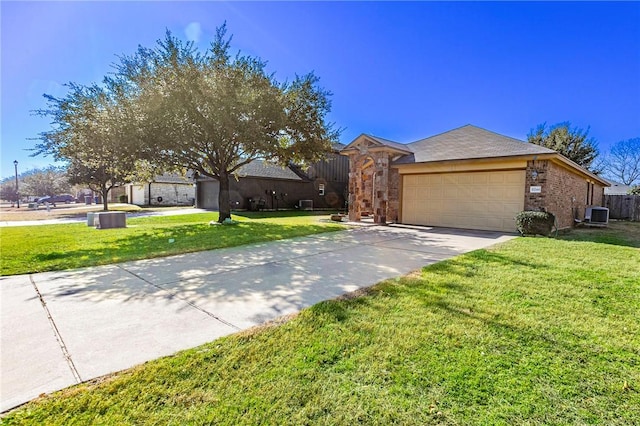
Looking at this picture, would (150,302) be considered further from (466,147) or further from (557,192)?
(557,192)

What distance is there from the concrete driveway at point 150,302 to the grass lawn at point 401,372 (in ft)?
1.00

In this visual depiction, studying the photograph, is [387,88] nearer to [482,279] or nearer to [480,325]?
[482,279]

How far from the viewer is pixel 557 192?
10992 millimetres

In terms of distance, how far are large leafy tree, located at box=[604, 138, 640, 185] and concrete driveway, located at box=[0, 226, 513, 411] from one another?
42865mm

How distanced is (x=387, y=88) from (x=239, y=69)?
7848 mm

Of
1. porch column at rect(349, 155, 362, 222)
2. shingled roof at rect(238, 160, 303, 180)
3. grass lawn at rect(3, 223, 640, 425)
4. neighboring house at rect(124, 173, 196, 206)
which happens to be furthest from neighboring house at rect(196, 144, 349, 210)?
grass lawn at rect(3, 223, 640, 425)

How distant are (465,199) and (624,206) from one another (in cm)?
1567

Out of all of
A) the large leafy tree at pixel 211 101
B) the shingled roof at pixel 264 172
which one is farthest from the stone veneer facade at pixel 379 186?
the shingled roof at pixel 264 172

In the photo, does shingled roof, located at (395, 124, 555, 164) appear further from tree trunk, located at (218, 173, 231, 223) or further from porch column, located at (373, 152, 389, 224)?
tree trunk, located at (218, 173, 231, 223)

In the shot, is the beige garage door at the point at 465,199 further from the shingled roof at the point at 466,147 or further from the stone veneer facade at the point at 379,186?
the shingled roof at the point at 466,147

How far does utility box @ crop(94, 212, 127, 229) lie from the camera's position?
1093cm

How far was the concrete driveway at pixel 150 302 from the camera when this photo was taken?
241 cm

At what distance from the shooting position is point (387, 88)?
1527 cm

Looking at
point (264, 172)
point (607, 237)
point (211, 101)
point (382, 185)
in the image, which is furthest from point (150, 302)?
point (264, 172)
